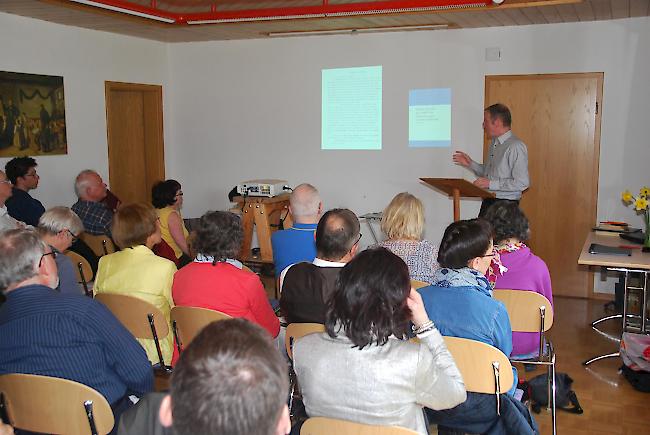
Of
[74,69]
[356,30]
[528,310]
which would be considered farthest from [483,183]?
[74,69]

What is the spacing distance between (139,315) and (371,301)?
1.52 metres

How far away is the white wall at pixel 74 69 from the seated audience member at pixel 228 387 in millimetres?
5521

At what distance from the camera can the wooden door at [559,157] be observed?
19.9 ft

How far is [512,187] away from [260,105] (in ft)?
10.6

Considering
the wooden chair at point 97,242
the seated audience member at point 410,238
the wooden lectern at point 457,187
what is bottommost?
the wooden chair at point 97,242

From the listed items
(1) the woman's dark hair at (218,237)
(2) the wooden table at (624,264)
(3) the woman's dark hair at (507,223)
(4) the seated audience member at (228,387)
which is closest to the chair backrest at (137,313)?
(1) the woman's dark hair at (218,237)

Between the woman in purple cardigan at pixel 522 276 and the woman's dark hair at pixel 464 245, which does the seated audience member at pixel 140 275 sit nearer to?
the woman's dark hair at pixel 464 245

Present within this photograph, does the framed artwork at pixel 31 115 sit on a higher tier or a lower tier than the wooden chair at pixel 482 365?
higher

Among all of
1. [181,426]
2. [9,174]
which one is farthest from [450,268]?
[9,174]

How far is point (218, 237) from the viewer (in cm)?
318

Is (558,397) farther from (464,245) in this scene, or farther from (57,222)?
(57,222)

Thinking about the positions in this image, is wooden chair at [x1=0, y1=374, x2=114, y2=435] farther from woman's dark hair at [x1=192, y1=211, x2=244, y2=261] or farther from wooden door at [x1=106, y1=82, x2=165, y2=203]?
wooden door at [x1=106, y1=82, x2=165, y2=203]

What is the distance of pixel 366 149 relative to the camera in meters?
7.13

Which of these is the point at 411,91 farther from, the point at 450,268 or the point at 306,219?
the point at 450,268
